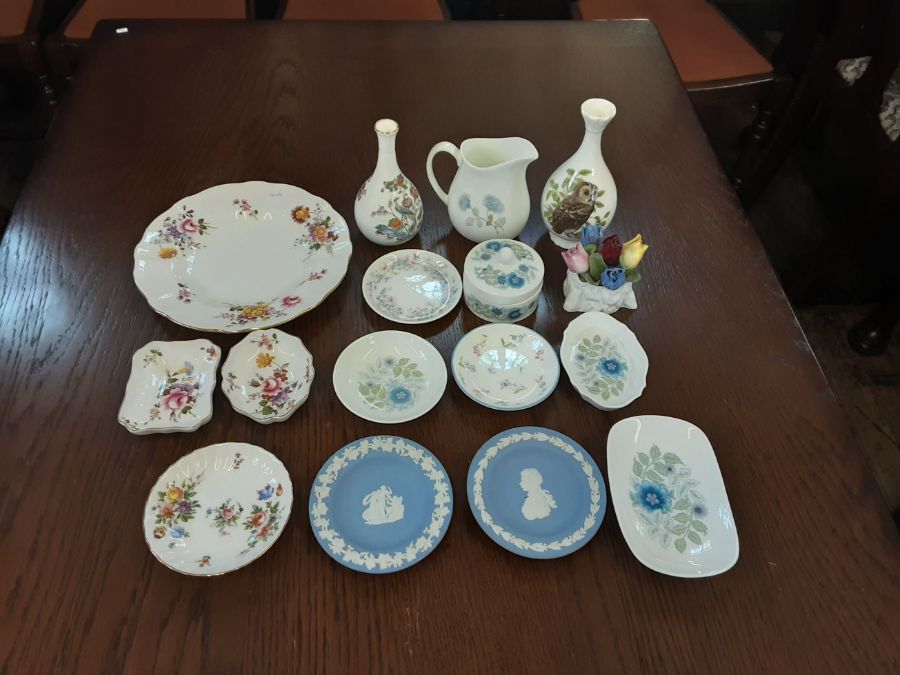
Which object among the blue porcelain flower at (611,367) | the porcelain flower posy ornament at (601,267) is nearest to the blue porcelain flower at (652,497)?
the blue porcelain flower at (611,367)

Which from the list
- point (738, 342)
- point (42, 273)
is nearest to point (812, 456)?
point (738, 342)

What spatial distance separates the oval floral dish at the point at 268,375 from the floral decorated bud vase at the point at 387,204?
0.65 ft

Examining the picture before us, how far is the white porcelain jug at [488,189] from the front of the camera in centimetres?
84

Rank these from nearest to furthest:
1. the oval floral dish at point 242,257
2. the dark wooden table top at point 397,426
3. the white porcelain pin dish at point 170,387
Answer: the dark wooden table top at point 397,426 < the white porcelain pin dish at point 170,387 < the oval floral dish at point 242,257

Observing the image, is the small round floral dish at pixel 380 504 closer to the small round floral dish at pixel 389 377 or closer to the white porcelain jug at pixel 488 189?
the small round floral dish at pixel 389 377

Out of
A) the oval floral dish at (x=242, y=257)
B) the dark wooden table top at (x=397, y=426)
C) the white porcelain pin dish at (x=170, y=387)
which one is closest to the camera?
the dark wooden table top at (x=397, y=426)

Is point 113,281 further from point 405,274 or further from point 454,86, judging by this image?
point 454,86

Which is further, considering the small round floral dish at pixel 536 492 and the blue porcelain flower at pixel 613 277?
the blue porcelain flower at pixel 613 277

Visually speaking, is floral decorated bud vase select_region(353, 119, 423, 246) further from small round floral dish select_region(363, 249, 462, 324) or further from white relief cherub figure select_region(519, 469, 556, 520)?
white relief cherub figure select_region(519, 469, 556, 520)

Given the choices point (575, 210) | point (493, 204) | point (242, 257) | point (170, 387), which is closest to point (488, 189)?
point (493, 204)

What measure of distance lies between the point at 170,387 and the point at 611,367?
53cm

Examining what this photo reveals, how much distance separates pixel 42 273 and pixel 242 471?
0.43 metres

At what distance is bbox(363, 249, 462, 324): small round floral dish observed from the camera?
834 mm

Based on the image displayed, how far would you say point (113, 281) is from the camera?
0.86 metres
